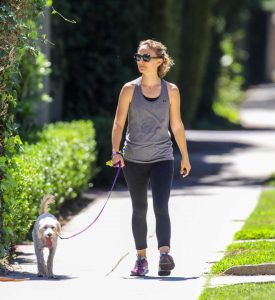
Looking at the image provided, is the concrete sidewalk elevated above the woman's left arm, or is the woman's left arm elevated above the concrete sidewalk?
the woman's left arm

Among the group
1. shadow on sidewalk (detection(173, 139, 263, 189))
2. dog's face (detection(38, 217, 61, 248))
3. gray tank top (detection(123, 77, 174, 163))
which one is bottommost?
shadow on sidewalk (detection(173, 139, 263, 189))

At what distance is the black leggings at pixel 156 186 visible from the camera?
8.70 metres

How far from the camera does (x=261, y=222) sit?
1208cm

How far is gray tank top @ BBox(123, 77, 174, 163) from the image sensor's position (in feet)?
28.5

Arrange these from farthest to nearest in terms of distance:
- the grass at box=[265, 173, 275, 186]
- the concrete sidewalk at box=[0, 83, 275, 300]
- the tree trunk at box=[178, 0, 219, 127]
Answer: the tree trunk at box=[178, 0, 219, 127], the grass at box=[265, 173, 275, 186], the concrete sidewalk at box=[0, 83, 275, 300]

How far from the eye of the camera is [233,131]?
30.3 metres

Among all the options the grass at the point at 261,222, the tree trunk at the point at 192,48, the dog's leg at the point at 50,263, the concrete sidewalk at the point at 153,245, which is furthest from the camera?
the tree trunk at the point at 192,48

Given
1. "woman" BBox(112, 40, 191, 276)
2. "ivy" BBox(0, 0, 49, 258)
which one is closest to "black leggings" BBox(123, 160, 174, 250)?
"woman" BBox(112, 40, 191, 276)

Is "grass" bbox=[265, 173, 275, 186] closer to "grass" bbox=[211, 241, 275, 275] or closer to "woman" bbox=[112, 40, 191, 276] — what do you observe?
"grass" bbox=[211, 241, 275, 275]

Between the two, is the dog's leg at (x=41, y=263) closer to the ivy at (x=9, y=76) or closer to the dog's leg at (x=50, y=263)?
the dog's leg at (x=50, y=263)

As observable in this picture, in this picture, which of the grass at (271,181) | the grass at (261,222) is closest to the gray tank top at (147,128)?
the grass at (261,222)

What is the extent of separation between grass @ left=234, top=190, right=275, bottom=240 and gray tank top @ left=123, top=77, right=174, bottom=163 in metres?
2.49

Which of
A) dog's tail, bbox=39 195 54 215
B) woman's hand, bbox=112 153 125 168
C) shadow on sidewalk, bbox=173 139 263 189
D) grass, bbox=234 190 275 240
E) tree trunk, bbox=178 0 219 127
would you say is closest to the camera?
woman's hand, bbox=112 153 125 168

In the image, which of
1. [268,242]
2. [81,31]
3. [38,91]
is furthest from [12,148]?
[81,31]
